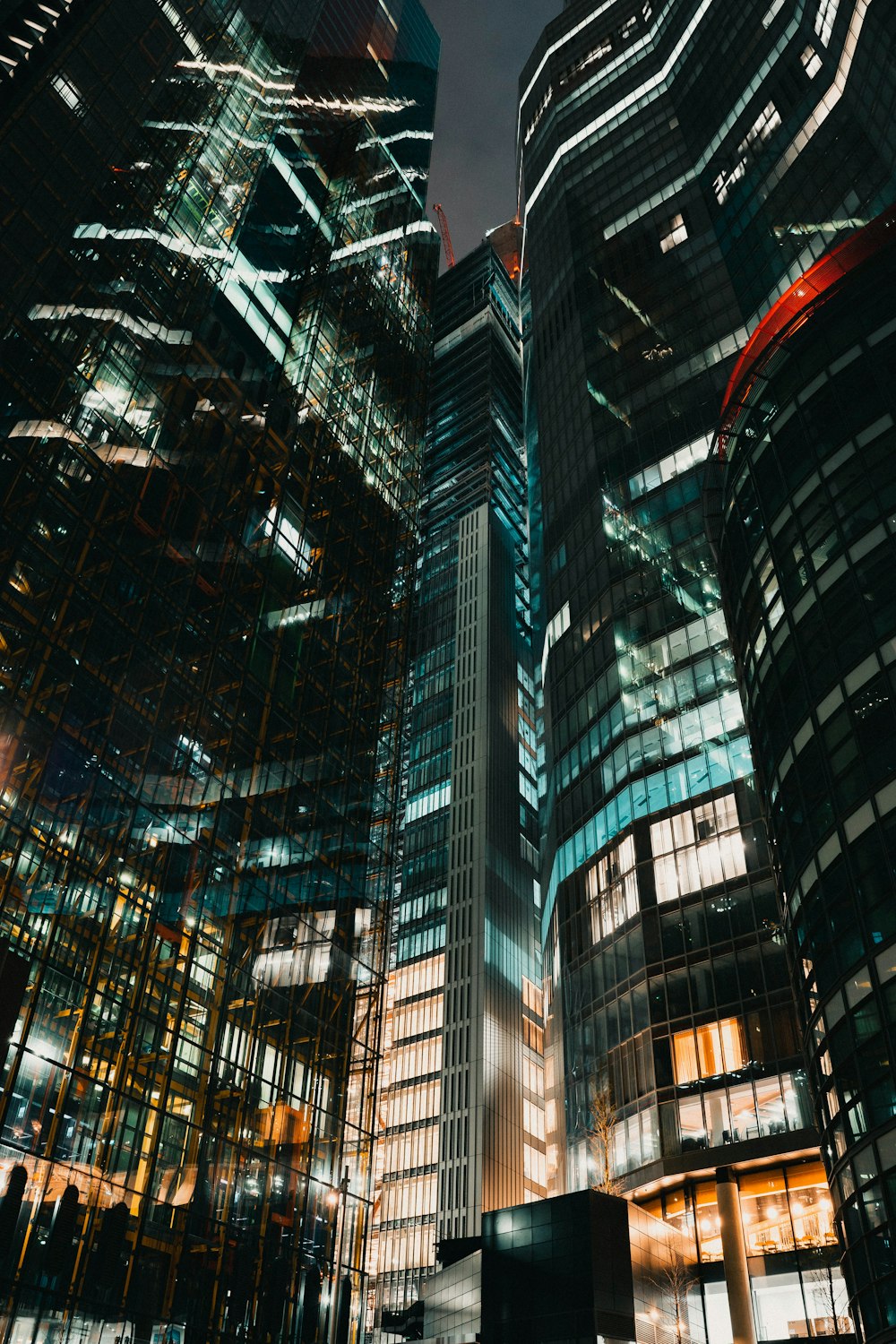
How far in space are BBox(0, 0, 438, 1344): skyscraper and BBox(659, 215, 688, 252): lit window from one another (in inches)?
1322

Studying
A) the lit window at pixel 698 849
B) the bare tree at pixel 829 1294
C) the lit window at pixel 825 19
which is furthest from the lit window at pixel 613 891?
the lit window at pixel 825 19

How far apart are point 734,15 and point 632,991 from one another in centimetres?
10018

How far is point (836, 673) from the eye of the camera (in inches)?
1320

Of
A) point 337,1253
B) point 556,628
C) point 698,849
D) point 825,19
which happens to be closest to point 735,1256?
point 337,1253

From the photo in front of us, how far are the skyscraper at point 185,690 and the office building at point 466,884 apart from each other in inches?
1158

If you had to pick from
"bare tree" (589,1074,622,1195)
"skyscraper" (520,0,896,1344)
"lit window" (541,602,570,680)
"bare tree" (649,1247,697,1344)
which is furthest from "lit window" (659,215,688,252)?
"bare tree" (649,1247,697,1344)

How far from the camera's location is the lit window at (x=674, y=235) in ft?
307

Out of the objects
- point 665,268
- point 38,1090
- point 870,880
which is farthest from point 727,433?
point 665,268

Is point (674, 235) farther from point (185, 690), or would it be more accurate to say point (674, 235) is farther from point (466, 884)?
point (185, 690)

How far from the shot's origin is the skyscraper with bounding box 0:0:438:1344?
35688mm

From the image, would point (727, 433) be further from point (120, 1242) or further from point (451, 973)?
point (451, 973)

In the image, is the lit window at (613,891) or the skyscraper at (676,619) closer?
the skyscraper at (676,619)

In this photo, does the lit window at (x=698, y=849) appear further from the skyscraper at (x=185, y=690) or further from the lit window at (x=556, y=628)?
the lit window at (x=556, y=628)

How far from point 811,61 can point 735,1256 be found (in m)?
92.5
